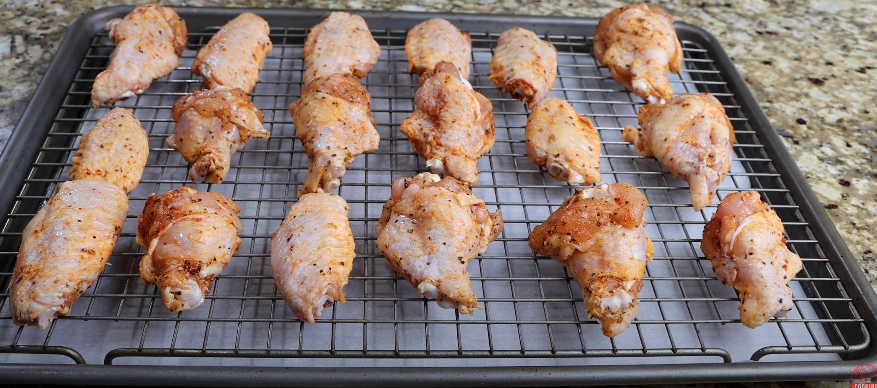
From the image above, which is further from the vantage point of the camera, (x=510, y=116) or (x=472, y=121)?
(x=510, y=116)

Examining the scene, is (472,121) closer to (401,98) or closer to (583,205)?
(401,98)

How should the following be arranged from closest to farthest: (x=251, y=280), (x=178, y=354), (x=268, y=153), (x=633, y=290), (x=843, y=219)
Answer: (x=178, y=354) < (x=633, y=290) < (x=251, y=280) < (x=843, y=219) < (x=268, y=153)

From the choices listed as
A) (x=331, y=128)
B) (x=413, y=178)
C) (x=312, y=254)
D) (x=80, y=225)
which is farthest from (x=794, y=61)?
(x=80, y=225)

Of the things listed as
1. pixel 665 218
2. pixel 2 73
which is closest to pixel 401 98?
pixel 665 218

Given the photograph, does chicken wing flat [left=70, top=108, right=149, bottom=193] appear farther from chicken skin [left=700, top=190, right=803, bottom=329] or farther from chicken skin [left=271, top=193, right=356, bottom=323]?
chicken skin [left=700, top=190, right=803, bottom=329]

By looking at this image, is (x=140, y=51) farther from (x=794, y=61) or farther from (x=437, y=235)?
(x=794, y=61)

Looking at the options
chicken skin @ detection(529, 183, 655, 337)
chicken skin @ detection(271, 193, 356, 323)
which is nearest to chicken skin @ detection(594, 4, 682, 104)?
chicken skin @ detection(529, 183, 655, 337)

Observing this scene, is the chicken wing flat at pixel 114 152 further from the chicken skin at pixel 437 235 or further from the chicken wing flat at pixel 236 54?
the chicken skin at pixel 437 235

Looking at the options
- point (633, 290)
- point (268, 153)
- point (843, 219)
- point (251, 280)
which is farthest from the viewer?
point (268, 153)
